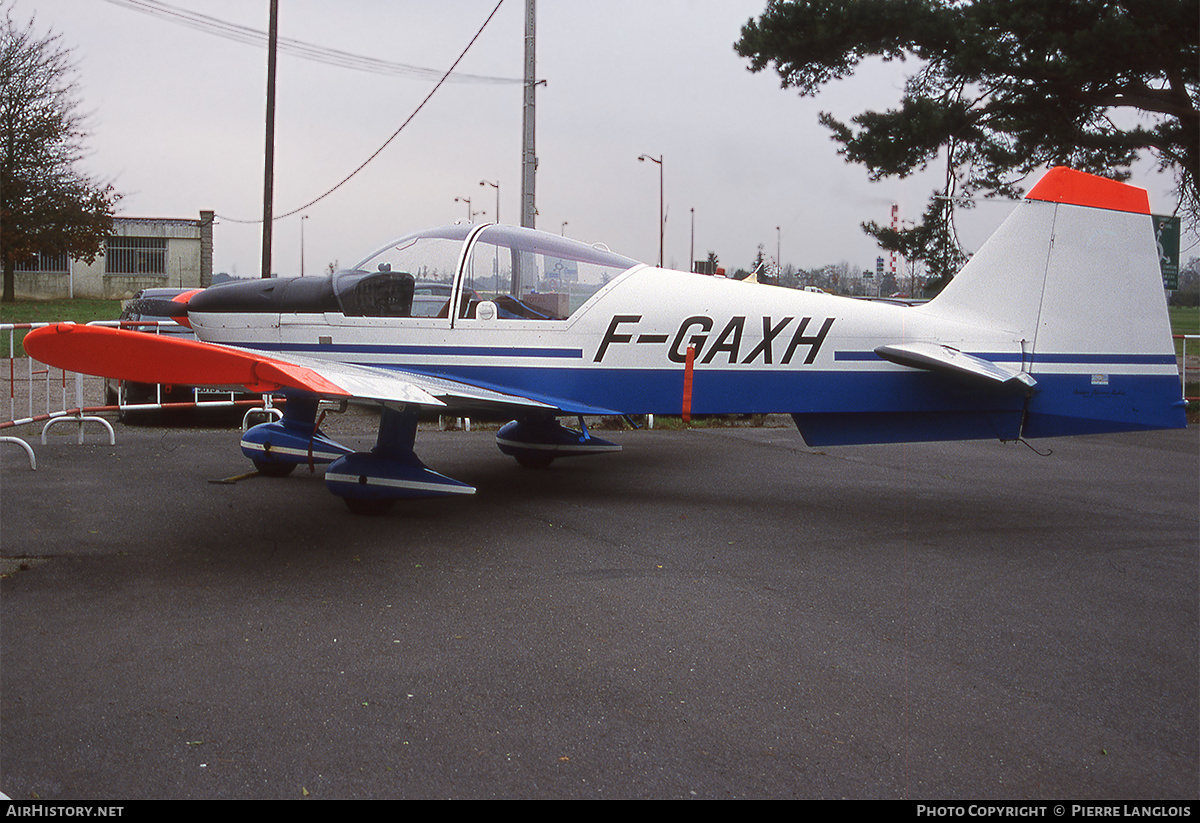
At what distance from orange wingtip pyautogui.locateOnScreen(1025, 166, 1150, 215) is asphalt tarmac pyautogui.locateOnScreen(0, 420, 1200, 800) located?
7.21 feet

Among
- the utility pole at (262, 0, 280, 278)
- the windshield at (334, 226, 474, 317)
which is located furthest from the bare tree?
the windshield at (334, 226, 474, 317)

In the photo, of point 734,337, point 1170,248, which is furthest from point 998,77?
point 734,337

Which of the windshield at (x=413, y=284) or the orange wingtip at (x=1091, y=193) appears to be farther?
the windshield at (x=413, y=284)

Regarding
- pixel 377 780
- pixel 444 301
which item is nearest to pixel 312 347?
pixel 444 301

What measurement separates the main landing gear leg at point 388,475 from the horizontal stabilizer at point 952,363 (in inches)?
118

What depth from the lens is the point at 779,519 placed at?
6.13 metres

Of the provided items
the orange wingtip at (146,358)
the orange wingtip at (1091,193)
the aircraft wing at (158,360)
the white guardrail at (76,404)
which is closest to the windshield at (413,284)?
the aircraft wing at (158,360)

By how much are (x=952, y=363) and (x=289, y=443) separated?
484 cm

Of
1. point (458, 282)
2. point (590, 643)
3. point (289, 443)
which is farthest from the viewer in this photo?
point (289, 443)

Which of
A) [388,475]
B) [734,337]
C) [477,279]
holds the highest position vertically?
[477,279]

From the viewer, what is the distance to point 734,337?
6234mm

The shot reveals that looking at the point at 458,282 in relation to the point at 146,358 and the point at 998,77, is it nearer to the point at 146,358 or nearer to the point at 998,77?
the point at 146,358

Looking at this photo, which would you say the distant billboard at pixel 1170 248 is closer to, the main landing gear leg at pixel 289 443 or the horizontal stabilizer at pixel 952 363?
the horizontal stabilizer at pixel 952 363

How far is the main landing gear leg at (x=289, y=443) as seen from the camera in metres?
6.84
